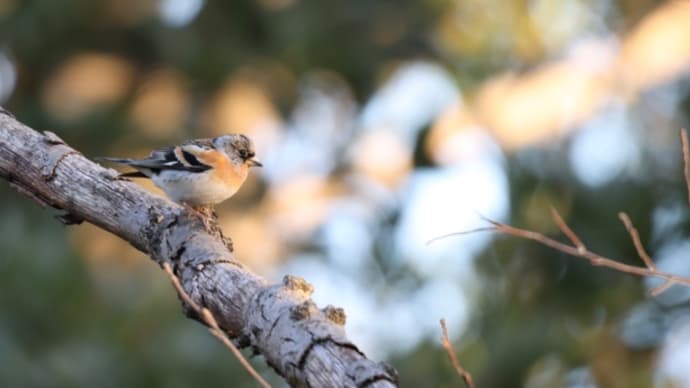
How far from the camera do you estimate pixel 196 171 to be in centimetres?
444

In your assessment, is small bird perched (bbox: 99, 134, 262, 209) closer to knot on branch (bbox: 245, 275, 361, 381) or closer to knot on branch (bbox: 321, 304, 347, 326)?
knot on branch (bbox: 245, 275, 361, 381)

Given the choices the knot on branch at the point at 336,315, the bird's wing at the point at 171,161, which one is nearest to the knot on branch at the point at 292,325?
the knot on branch at the point at 336,315

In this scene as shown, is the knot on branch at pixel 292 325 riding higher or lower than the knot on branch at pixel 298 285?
lower

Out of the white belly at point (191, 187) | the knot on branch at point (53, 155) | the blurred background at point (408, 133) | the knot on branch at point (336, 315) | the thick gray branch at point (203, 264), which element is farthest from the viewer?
the blurred background at point (408, 133)

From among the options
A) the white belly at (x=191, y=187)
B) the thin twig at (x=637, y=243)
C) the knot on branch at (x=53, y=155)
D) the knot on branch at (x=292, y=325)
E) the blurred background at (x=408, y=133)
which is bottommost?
the knot on branch at (x=292, y=325)

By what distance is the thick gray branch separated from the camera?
8.11 feet

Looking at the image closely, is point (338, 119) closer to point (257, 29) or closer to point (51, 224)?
point (257, 29)

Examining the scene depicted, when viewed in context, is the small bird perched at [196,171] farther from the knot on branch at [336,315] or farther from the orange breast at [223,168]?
the knot on branch at [336,315]

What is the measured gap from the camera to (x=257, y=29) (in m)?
9.95

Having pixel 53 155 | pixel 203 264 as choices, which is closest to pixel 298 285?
pixel 203 264

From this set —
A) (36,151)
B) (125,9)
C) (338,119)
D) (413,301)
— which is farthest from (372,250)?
(36,151)

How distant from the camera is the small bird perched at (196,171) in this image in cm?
432

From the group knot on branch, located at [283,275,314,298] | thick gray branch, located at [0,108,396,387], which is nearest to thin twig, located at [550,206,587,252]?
thick gray branch, located at [0,108,396,387]

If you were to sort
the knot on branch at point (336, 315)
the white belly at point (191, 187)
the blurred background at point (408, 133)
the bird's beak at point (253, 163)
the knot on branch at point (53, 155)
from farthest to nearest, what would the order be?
the blurred background at point (408, 133) → the bird's beak at point (253, 163) → the white belly at point (191, 187) → the knot on branch at point (53, 155) → the knot on branch at point (336, 315)
